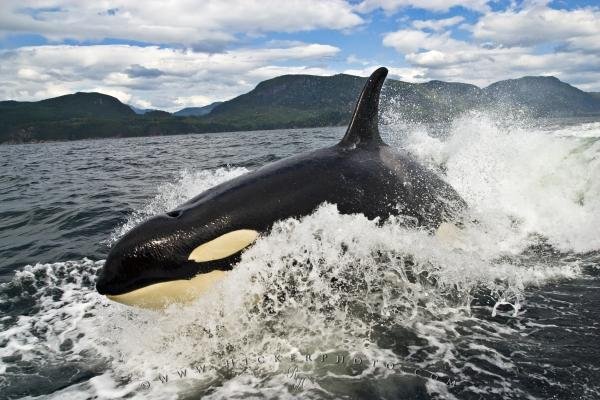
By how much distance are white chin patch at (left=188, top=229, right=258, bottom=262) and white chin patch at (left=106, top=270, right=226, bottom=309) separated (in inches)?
9.4

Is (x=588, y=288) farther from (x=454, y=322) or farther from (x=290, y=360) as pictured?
(x=290, y=360)

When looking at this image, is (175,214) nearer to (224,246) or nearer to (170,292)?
(224,246)

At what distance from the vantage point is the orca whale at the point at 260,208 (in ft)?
19.4

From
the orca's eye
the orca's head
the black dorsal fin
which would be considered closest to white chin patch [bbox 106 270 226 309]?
the orca's head

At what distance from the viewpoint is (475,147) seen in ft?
59.8

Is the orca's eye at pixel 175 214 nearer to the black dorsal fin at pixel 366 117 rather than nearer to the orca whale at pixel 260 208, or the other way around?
the orca whale at pixel 260 208

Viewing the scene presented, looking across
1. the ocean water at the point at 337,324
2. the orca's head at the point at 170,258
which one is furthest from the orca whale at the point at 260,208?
the ocean water at the point at 337,324

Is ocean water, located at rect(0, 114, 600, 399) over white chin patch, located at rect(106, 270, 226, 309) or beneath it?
beneath

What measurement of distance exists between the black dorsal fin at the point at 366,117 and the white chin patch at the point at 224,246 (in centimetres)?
302

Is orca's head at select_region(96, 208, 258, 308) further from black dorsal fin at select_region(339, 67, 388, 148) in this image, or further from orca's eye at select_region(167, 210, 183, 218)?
black dorsal fin at select_region(339, 67, 388, 148)

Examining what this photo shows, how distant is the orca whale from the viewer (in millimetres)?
5918

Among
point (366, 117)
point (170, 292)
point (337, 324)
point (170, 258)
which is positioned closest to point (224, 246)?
point (170, 258)

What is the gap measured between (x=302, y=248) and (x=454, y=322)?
247 centimetres

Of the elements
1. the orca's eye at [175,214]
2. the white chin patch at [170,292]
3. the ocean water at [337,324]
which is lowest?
the ocean water at [337,324]
